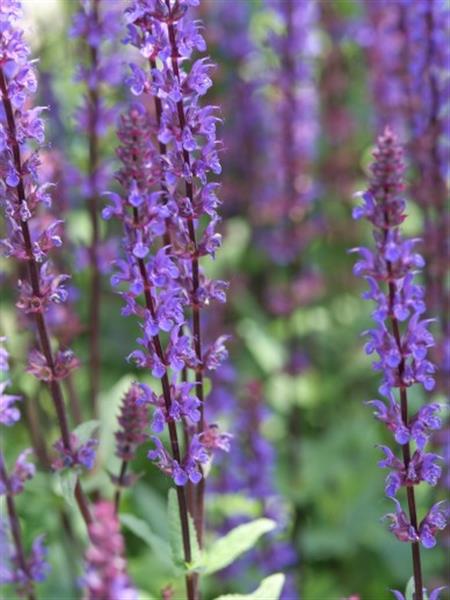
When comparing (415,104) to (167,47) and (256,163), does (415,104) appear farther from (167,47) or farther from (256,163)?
(167,47)

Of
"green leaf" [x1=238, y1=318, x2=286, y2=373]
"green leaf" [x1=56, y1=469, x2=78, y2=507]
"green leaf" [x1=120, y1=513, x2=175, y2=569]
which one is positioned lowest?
"green leaf" [x1=120, y1=513, x2=175, y2=569]

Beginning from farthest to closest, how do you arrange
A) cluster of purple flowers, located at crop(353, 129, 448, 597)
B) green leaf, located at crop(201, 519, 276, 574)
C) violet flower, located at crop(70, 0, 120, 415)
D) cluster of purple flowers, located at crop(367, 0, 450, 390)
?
1. cluster of purple flowers, located at crop(367, 0, 450, 390)
2. violet flower, located at crop(70, 0, 120, 415)
3. green leaf, located at crop(201, 519, 276, 574)
4. cluster of purple flowers, located at crop(353, 129, 448, 597)

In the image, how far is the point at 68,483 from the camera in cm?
323

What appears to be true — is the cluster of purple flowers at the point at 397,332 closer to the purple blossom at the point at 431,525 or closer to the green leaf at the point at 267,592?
the purple blossom at the point at 431,525

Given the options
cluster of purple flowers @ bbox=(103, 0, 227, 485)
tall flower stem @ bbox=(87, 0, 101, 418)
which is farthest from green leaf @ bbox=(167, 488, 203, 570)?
tall flower stem @ bbox=(87, 0, 101, 418)

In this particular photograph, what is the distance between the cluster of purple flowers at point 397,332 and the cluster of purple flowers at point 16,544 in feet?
4.01

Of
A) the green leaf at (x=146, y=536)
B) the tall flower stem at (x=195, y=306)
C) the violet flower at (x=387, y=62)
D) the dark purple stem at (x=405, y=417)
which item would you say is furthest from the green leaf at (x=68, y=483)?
the violet flower at (x=387, y=62)

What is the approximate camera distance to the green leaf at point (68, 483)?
3.20 meters

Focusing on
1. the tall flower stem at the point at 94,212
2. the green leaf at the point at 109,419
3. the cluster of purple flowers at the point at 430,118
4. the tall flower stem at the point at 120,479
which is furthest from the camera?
the cluster of purple flowers at the point at 430,118

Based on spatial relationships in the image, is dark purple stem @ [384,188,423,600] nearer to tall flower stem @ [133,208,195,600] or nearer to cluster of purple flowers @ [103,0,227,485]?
cluster of purple flowers @ [103,0,227,485]

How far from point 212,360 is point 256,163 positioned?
15.4 ft

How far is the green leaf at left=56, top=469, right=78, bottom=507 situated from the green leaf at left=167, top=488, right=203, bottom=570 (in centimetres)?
34

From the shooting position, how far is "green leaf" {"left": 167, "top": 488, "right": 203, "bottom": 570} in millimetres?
3086

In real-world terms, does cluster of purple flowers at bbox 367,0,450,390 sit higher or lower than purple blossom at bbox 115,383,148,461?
higher
